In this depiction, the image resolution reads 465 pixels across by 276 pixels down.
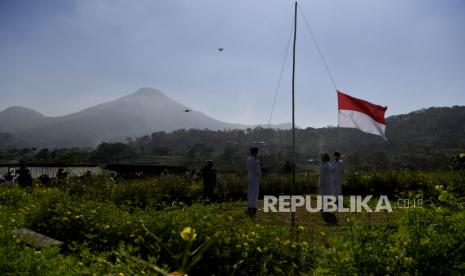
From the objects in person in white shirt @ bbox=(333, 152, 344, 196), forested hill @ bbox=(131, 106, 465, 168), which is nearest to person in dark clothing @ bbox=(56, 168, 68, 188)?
person in white shirt @ bbox=(333, 152, 344, 196)

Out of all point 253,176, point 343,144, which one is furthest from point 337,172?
point 343,144

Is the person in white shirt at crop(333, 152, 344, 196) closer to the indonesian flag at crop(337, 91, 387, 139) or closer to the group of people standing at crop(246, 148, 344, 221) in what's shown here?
the group of people standing at crop(246, 148, 344, 221)

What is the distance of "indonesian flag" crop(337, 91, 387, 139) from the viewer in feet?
27.0

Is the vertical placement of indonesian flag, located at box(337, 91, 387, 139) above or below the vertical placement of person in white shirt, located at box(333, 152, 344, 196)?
above

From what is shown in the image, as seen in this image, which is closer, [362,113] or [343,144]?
[362,113]

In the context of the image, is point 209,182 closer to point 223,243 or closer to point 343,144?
point 223,243

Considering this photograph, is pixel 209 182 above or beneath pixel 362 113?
beneath

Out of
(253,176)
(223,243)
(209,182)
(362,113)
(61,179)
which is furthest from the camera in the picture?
(61,179)

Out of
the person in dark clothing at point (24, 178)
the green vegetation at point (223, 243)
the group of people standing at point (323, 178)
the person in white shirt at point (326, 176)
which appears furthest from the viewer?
the person in dark clothing at point (24, 178)

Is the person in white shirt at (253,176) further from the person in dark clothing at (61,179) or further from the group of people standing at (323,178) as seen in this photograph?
the person in dark clothing at (61,179)

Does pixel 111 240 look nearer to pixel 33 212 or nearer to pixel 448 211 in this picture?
pixel 33 212

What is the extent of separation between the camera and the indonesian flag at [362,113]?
8242 millimetres

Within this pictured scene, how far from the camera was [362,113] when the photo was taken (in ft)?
27.2

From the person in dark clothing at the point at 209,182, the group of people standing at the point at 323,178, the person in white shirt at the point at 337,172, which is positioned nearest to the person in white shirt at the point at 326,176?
the group of people standing at the point at 323,178
